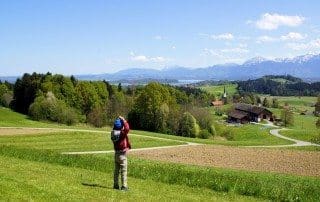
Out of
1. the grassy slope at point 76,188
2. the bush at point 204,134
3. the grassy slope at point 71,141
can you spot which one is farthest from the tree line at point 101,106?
the grassy slope at point 76,188

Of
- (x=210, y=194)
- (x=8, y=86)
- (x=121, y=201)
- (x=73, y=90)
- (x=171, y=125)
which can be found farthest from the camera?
(x=8, y=86)

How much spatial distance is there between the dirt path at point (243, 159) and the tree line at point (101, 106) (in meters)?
49.9

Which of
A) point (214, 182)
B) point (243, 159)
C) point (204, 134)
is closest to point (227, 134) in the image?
point (204, 134)

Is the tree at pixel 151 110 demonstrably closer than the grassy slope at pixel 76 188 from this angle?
No

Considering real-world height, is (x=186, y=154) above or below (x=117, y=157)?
below

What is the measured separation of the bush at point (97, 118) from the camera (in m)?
111

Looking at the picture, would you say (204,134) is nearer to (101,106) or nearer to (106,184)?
(101,106)

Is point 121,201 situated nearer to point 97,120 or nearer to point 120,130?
point 120,130

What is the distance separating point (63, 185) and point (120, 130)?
2958 mm

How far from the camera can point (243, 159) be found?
1811 inches

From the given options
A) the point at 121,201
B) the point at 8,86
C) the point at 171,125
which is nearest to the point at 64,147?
the point at 121,201

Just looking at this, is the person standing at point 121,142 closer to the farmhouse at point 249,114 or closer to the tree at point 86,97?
the tree at point 86,97

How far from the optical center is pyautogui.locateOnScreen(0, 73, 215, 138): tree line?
104 meters

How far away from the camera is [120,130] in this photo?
19.5m
